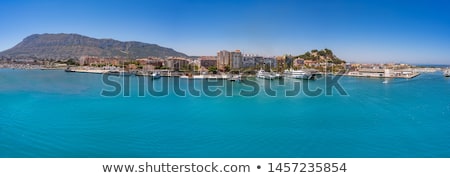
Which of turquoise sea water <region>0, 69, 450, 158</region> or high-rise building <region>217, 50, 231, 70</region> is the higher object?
high-rise building <region>217, 50, 231, 70</region>

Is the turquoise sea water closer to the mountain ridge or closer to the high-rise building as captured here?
the high-rise building

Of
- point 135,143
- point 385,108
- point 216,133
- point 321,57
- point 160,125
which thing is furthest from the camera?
point 321,57

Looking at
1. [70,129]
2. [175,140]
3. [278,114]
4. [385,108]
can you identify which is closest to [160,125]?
[175,140]

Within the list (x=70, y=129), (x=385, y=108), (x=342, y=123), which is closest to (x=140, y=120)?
(x=70, y=129)

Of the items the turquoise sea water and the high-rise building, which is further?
the high-rise building

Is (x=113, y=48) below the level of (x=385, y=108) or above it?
above

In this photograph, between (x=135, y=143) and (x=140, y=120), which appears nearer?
(x=135, y=143)

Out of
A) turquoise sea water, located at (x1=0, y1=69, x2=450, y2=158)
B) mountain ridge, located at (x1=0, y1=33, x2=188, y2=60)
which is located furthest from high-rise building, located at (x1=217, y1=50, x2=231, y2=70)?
mountain ridge, located at (x1=0, y1=33, x2=188, y2=60)

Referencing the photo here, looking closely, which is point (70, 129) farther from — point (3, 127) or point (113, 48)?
point (113, 48)

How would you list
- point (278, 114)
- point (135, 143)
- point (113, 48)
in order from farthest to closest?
point (113, 48)
point (278, 114)
point (135, 143)
